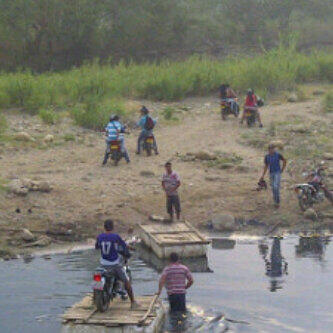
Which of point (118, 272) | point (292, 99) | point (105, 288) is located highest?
point (292, 99)

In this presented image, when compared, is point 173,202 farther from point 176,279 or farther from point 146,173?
point 176,279

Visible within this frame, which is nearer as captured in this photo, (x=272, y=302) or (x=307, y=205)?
(x=272, y=302)

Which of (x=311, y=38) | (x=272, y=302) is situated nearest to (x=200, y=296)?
(x=272, y=302)

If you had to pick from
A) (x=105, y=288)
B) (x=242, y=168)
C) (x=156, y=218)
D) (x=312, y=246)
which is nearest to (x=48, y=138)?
(x=242, y=168)

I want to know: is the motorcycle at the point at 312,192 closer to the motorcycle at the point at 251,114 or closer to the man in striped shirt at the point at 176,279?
the motorcycle at the point at 251,114

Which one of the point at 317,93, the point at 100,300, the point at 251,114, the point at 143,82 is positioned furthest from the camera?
the point at 317,93

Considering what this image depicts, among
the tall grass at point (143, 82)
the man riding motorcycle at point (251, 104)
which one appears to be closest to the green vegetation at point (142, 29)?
the tall grass at point (143, 82)

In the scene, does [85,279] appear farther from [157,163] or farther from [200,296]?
[157,163]

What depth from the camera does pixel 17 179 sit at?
23094mm

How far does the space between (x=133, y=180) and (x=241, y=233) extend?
3856mm

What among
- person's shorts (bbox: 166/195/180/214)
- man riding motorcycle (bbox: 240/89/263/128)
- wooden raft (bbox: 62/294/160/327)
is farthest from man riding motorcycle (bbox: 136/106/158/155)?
wooden raft (bbox: 62/294/160/327)

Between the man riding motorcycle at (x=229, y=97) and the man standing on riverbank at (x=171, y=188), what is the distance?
363 inches

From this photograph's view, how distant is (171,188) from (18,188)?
158 inches

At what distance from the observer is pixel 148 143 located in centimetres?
2569
